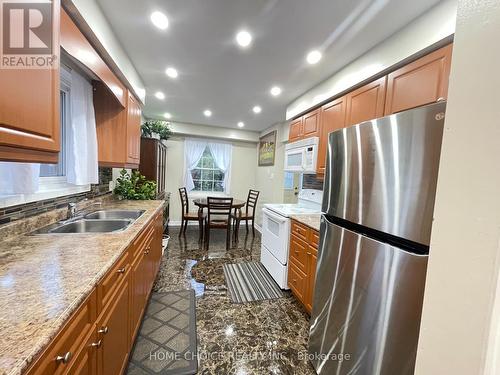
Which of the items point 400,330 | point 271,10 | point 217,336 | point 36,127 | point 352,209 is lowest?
point 217,336

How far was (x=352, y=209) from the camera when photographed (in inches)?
46.7

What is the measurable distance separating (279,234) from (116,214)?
5.76 feet

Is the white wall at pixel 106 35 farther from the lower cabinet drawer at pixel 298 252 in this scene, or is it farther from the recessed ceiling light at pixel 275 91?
the lower cabinet drawer at pixel 298 252

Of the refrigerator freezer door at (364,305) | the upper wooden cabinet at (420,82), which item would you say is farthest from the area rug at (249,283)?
the upper wooden cabinet at (420,82)

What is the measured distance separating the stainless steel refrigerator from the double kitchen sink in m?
1.51

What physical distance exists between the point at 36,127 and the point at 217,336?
1806 mm

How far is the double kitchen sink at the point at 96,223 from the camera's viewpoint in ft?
4.86

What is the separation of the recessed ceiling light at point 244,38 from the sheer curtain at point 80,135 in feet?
4.58

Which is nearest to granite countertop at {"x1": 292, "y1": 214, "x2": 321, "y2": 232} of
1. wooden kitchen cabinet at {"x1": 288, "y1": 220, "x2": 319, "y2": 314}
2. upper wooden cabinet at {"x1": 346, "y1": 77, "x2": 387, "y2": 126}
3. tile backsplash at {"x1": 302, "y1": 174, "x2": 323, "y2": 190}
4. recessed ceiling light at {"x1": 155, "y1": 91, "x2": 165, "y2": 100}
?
wooden kitchen cabinet at {"x1": 288, "y1": 220, "x2": 319, "y2": 314}

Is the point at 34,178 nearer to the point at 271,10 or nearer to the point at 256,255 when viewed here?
the point at 271,10

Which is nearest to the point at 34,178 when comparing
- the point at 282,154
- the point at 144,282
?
the point at 144,282

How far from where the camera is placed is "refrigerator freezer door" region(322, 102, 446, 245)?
0.83 metres

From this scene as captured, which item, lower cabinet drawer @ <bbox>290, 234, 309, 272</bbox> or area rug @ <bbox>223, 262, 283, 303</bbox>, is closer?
lower cabinet drawer @ <bbox>290, 234, 309, 272</bbox>

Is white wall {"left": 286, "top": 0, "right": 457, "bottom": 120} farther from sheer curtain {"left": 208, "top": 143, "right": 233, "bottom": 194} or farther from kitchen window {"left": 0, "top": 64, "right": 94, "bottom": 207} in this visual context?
sheer curtain {"left": 208, "top": 143, "right": 233, "bottom": 194}
